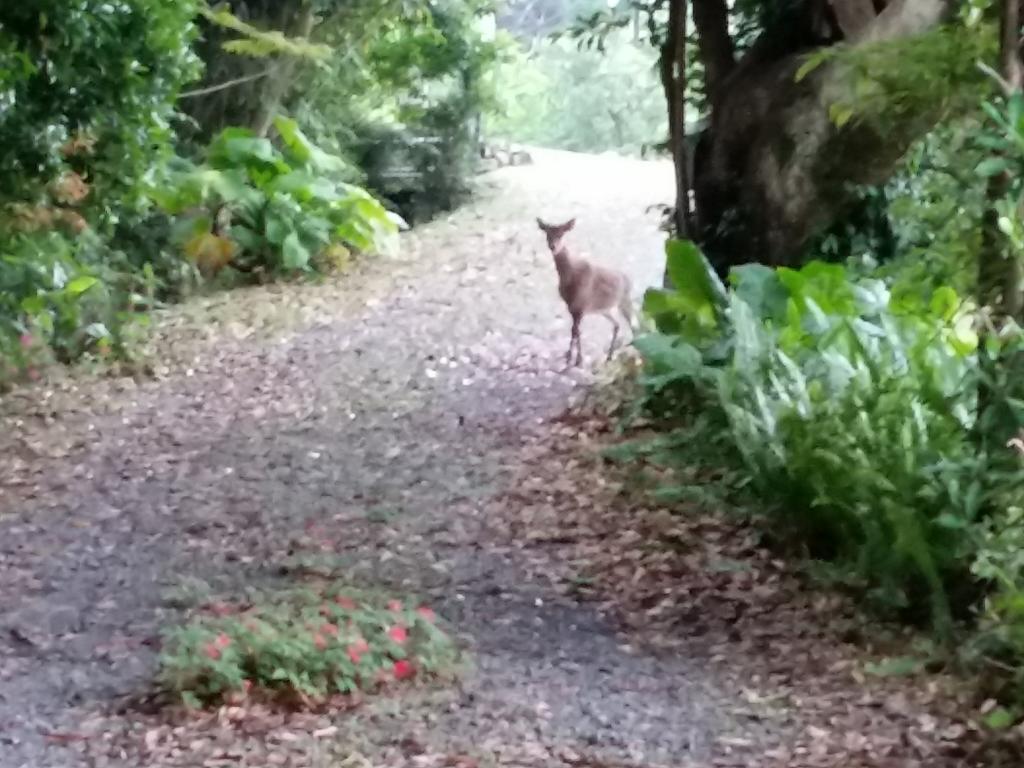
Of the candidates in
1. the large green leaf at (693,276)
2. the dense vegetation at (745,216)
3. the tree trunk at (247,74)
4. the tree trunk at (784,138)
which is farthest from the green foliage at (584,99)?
the large green leaf at (693,276)

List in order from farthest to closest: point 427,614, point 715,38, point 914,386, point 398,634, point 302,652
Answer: point 715,38, point 914,386, point 427,614, point 398,634, point 302,652

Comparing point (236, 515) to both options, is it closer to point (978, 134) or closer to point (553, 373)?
point (553, 373)

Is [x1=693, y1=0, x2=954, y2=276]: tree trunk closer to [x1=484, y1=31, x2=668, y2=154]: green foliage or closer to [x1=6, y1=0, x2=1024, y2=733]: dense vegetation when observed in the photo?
[x1=6, y1=0, x2=1024, y2=733]: dense vegetation

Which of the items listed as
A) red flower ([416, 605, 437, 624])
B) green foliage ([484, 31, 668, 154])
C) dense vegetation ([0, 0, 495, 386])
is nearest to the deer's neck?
dense vegetation ([0, 0, 495, 386])

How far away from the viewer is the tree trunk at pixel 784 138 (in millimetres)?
5973

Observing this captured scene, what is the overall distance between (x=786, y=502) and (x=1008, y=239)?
1523mm

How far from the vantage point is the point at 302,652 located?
11.6 feet

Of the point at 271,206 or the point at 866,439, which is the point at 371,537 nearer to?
the point at 866,439

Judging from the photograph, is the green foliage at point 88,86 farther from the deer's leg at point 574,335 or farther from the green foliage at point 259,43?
the deer's leg at point 574,335

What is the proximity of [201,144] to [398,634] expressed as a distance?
7.33 meters

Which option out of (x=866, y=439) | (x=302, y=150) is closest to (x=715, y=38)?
(x=866, y=439)

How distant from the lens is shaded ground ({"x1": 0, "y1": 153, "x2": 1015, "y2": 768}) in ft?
10.9

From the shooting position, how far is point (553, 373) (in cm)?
725

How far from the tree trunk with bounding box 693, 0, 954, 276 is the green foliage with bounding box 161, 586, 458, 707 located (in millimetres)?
3214
